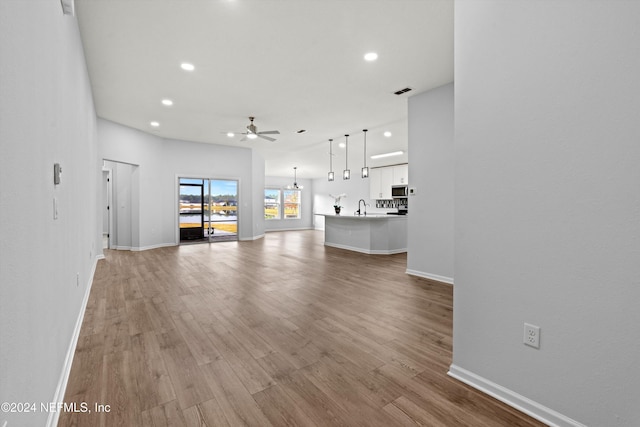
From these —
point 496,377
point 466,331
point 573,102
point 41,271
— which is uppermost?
point 573,102

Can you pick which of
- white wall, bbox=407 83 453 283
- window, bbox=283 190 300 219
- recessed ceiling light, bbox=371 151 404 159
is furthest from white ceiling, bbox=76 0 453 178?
window, bbox=283 190 300 219

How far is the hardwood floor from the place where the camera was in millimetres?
1526

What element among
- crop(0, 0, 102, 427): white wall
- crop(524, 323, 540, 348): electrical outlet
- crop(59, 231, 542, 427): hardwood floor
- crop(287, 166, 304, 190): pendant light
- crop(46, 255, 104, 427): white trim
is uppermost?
crop(287, 166, 304, 190): pendant light

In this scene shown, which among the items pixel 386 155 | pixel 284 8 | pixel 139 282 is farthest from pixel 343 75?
pixel 386 155

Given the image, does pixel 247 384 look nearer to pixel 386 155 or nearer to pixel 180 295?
pixel 180 295

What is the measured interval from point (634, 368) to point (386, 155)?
809 cm

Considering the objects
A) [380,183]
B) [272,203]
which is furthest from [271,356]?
[272,203]

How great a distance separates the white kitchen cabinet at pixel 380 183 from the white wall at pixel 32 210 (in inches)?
373

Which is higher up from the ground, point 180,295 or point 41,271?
point 41,271

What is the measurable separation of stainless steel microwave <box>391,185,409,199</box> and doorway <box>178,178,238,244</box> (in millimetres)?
5512

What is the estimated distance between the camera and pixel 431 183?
4.33 metres

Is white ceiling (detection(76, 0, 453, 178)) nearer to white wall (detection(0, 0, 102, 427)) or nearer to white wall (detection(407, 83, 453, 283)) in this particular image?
white wall (detection(407, 83, 453, 283))

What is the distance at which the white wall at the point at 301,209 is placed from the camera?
13.6m

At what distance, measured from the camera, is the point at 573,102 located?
1.39 m
